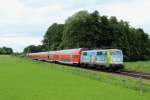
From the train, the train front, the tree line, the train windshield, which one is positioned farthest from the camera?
the tree line

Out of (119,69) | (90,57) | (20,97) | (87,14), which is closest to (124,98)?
(20,97)

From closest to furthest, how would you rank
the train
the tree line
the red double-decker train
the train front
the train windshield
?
the train front, the train, the train windshield, the red double-decker train, the tree line

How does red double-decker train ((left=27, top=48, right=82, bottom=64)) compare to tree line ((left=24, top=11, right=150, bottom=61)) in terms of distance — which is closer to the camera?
red double-decker train ((left=27, top=48, right=82, bottom=64))

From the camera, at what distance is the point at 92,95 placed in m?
21.2

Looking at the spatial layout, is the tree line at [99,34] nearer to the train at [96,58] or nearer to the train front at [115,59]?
the train at [96,58]

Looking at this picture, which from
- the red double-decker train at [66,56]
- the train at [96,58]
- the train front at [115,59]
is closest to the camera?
the train front at [115,59]

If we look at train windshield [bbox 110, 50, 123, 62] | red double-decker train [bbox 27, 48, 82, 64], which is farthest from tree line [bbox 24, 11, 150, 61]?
train windshield [bbox 110, 50, 123, 62]

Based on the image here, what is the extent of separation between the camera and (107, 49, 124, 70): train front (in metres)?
46.1

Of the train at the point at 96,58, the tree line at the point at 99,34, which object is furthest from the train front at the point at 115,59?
the tree line at the point at 99,34

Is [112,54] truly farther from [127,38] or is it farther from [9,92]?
[127,38]

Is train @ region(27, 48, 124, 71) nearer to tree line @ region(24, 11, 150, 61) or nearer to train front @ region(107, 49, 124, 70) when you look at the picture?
train front @ region(107, 49, 124, 70)

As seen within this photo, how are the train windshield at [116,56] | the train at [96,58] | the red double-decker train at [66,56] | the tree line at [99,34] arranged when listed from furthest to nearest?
1. the tree line at [99,34]
2. the red double-decker train at [66,56]
3. the train windshield at [116,56]
4. the train at [96,58]

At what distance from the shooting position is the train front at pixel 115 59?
4608cm

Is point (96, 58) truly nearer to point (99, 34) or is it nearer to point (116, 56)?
point (116, 56)
